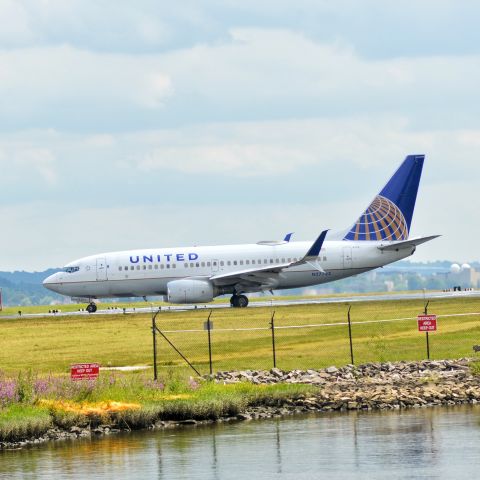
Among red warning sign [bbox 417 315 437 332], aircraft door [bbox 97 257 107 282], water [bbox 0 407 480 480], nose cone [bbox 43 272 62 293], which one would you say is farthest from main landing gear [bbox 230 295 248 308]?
water [bbox 0 407 480 480]

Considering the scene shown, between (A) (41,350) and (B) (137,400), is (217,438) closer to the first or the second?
(B) (137,400)

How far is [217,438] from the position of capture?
120ft

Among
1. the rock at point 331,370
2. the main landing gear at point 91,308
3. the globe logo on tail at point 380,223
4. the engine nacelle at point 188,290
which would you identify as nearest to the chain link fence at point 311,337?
the rock at point 331,370

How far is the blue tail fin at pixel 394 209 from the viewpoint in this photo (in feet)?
299

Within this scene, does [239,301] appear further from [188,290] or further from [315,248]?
[315,248]

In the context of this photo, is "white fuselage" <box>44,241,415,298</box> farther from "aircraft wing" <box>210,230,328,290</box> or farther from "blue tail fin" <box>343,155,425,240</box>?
"blue tail fin" <box>343,155,425,240</box>

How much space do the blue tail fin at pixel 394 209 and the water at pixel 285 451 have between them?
51.2 metres

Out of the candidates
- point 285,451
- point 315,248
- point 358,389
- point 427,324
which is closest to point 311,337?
point 427,324

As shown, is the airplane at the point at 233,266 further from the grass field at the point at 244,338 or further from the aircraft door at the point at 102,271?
the grass field at the point at 244,338

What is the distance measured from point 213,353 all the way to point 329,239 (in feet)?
108

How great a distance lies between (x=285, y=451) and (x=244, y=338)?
3155cm

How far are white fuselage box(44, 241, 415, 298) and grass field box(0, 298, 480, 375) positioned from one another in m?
2.69

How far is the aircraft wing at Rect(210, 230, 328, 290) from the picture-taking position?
85.4 m

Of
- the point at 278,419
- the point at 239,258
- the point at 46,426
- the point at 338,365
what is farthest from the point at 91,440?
the point at 239,258
